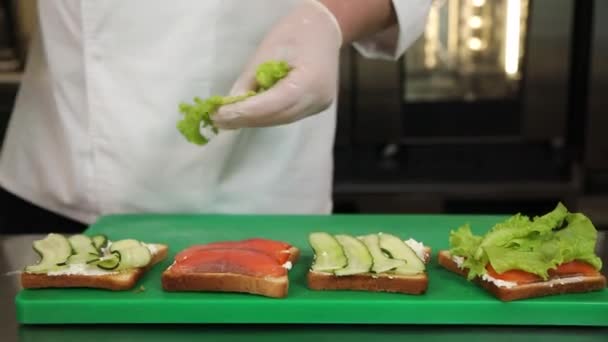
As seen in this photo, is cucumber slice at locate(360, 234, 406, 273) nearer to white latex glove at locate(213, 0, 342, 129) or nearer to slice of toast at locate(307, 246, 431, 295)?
slice of toast at locate(307, 246, 431, 295)

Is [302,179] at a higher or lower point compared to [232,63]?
lower

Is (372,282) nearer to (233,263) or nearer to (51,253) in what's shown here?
(233,263)

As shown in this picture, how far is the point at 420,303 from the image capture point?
87 cm

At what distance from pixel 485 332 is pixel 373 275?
133 millimetres

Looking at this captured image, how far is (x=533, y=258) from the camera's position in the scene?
0.91 metres

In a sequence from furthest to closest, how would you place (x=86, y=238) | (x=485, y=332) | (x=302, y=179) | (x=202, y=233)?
(x=302, y=179) < (x=202, y=233) < (x=86, y=238) < (x=485, y=332)

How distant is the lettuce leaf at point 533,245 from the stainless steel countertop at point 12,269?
0.25 ft

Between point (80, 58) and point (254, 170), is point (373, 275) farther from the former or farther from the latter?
point (80, 58)

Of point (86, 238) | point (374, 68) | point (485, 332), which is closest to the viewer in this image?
point (485, 332)

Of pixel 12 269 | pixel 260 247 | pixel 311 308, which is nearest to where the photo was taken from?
pixel 311 308

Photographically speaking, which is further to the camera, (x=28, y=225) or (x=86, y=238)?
(x=28, y=225)

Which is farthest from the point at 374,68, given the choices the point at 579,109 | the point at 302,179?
the point at 302,179

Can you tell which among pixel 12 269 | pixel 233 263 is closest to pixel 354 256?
pixel 233 263

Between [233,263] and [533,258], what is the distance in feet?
1.10
